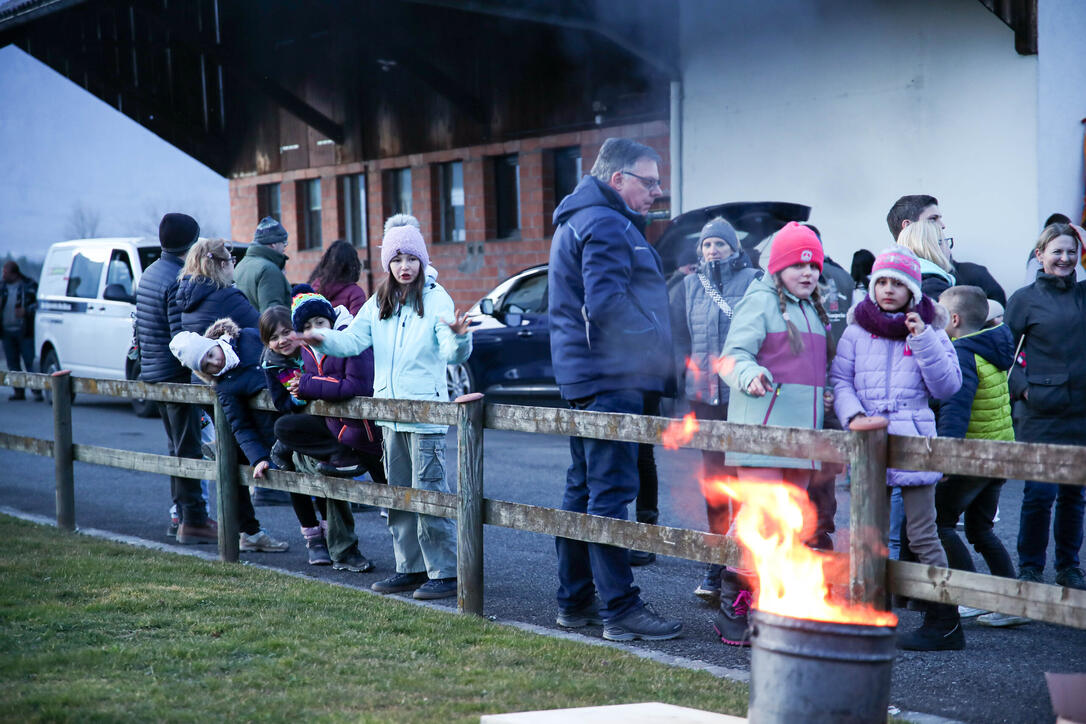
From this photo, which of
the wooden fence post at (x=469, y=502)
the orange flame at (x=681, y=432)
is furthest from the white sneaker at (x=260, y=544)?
the orange flame at (x=681, y=432)

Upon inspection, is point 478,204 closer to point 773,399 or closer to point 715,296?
point 715,296

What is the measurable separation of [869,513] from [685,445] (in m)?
0.85

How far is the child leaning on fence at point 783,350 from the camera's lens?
488 centimetres

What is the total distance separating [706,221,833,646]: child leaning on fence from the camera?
4.88 meters

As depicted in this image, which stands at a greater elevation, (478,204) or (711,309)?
(478,204)

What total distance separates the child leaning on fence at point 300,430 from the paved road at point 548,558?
199mm

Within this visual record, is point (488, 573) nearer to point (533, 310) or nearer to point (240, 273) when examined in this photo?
point (240, 273)

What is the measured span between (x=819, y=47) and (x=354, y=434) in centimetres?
941

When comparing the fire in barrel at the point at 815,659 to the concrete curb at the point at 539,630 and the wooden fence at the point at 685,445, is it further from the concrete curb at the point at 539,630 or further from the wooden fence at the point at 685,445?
the concrete curb at the point at 539,630

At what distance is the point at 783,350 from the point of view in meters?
4.91

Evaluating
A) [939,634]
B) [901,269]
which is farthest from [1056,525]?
[901,269]

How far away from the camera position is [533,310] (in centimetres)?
1330

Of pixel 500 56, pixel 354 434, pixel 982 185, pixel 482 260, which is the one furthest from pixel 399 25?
pixel 354 434

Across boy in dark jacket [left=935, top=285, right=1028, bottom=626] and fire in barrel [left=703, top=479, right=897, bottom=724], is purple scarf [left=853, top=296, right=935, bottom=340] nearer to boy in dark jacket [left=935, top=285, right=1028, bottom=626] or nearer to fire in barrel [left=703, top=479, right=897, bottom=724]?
boy in dark jacket [left=935, top=285, right=1028, bottom=626]
